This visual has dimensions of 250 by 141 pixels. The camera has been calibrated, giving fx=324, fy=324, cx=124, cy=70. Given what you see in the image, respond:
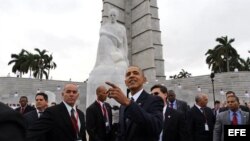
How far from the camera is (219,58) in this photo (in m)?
52.3

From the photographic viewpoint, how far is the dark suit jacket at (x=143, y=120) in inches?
99.0

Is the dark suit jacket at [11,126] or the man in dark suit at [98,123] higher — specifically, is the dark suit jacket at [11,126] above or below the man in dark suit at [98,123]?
above

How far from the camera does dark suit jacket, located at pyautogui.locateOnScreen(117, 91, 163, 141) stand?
252 centimetres

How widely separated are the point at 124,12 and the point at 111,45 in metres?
32.1

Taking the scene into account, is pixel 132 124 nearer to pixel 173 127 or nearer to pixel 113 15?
pixel 173 127

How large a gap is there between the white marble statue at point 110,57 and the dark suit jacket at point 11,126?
11.0 metres

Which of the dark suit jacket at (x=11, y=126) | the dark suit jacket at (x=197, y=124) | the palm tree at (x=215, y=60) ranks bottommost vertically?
the dark suit jacket at (x=197, y=124)

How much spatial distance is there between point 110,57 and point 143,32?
28392 mm

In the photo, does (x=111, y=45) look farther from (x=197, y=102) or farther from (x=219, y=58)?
(x=219, y=58)

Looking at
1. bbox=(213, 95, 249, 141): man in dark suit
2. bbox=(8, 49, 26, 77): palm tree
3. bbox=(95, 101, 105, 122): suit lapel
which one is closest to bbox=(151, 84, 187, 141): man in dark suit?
bbox=(213, 95, 249, 141): man in dark suit

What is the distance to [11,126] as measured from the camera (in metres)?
1.01

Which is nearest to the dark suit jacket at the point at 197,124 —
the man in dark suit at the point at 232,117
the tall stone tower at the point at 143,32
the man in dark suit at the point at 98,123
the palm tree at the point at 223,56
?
the man in dark suit at the point at 232,117

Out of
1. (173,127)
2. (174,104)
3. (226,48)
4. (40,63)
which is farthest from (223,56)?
(173,127)

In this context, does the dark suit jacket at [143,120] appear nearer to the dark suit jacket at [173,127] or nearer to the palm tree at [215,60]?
the dark suit jacket at [173,127]
